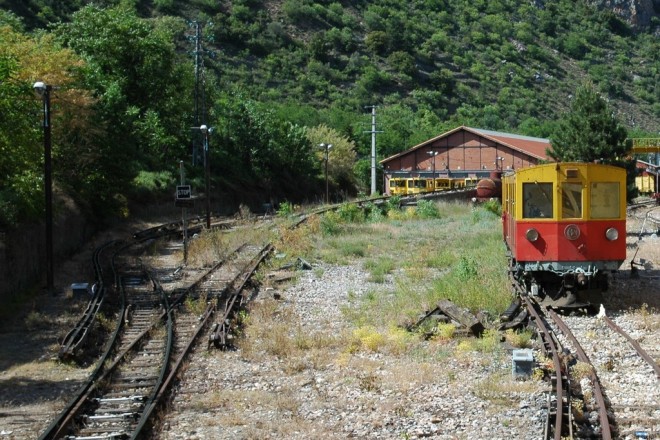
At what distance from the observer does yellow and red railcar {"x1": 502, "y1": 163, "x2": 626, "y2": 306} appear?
15.5 metres

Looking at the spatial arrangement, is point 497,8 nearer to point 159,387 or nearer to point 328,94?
point 328,94

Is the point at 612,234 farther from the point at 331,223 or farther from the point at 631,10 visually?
the point at 631,10

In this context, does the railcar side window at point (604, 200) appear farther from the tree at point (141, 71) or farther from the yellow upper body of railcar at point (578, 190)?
the tree at point (141, 71)

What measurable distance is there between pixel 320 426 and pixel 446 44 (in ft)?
447

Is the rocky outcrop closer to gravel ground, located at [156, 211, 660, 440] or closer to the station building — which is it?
the station building

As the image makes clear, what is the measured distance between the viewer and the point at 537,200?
15.9m

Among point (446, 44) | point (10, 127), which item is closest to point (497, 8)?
point (446, 44)

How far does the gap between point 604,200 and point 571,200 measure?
62cm

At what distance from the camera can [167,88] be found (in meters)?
53.5

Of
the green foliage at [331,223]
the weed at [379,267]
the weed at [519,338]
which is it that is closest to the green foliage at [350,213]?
the green foliage at [331,223]

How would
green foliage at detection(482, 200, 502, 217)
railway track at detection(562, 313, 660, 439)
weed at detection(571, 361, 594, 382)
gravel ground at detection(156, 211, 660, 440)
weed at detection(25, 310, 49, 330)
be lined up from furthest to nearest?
green foliage at detection(482, 200, 502, 217) → weed at detection(25, 310, 49, 330) → weed at detection(571, 361, 594, 382) → gravel ground at detection(156, 211, 660, 440) → railway track at detection(562, 313, 660, 439)

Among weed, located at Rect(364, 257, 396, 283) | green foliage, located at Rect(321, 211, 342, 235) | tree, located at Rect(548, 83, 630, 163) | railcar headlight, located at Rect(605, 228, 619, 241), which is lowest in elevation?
weed, located at Rect(364, 257, 396, 283)

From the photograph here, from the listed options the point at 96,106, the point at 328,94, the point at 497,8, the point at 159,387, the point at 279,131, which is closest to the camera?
the point at 159,387

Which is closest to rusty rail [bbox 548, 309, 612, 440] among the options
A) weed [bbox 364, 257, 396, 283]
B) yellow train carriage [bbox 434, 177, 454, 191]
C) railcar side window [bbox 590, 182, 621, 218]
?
railcar side window [bbox 590, 182, 621, 218]
